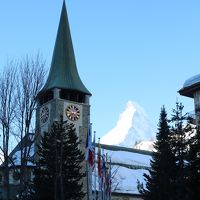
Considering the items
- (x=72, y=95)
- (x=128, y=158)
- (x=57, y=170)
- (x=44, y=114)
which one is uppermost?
(x=72, y=95)

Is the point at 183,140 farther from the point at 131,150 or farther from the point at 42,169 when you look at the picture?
the point at 131,150

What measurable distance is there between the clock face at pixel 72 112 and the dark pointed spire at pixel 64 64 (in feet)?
6.94

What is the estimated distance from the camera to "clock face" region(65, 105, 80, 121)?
2138 inches

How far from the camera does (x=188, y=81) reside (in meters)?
36.0

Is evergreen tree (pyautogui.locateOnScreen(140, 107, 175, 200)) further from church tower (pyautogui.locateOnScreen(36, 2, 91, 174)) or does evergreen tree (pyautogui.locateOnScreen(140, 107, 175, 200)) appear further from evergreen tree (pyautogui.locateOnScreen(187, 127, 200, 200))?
church tower (pyautogui.locateOnScreen(36, 2, 91, 174))

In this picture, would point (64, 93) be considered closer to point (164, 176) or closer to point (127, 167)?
point (127, 167)

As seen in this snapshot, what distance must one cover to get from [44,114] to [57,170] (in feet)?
82.5

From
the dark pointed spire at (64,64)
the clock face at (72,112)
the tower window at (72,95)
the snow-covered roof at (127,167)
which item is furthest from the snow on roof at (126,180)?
the dark pointed spire at (64,64)

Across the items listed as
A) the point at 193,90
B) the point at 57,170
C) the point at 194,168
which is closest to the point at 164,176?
the point at 194,168

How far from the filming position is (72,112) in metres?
54.7

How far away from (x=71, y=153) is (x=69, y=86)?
74.5 ft

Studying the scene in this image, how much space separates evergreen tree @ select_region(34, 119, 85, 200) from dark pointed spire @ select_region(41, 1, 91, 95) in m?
22.3

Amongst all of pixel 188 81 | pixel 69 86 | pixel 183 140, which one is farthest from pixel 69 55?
pixel 183 140

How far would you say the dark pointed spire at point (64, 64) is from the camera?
184 ft
